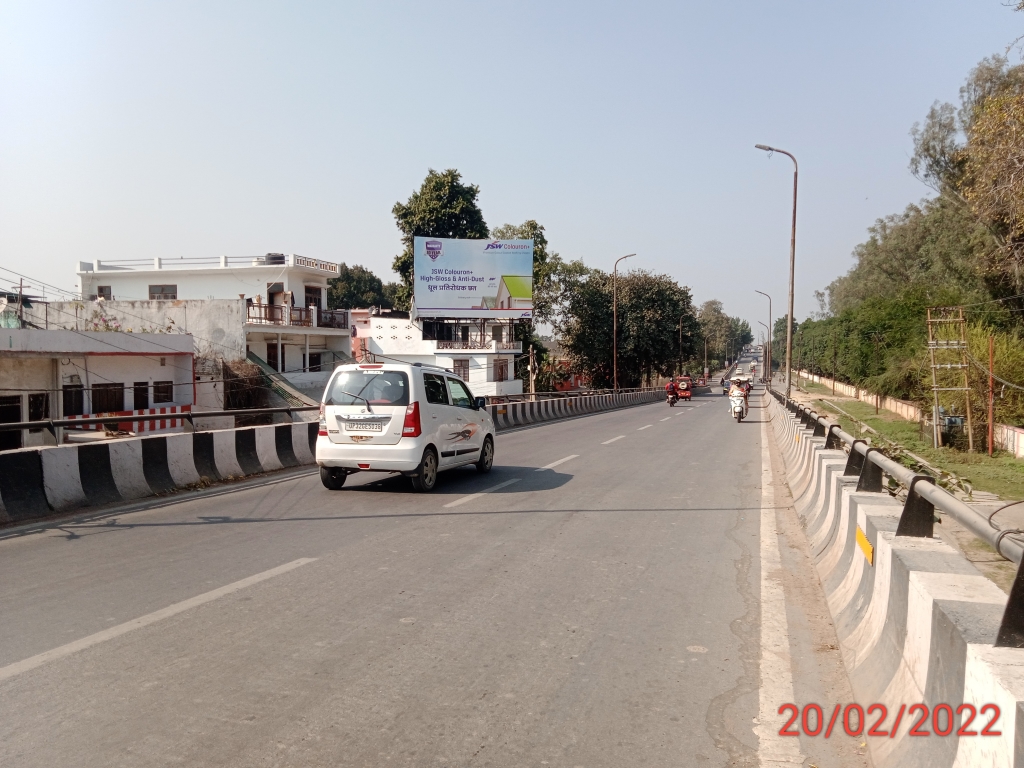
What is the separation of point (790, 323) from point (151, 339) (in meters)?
25.3

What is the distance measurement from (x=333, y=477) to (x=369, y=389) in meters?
1.41

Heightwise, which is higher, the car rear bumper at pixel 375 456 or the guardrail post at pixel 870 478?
the guardrail post at pixel 870 478

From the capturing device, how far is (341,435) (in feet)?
34.8

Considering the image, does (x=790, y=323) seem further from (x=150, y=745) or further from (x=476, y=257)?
(x=150, y=745)

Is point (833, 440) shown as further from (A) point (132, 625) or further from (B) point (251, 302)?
(B) point (251, 302)

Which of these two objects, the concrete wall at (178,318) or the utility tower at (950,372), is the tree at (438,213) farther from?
the utility tower at (950,372)

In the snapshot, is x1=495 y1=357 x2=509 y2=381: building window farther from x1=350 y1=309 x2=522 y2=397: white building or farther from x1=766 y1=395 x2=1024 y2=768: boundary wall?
x1=766 y1=395 x2=1024 y2=768: boundary wall

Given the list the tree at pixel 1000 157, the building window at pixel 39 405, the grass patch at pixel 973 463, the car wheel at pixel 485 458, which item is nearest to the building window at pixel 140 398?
the building window at pixel 39 405

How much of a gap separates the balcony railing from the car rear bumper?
29672mm

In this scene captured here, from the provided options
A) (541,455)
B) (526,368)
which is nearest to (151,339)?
(541,455)

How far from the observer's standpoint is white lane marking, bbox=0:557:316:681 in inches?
173

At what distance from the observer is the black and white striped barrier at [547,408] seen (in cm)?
2611

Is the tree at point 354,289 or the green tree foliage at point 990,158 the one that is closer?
the green tree foliage at point 990,158

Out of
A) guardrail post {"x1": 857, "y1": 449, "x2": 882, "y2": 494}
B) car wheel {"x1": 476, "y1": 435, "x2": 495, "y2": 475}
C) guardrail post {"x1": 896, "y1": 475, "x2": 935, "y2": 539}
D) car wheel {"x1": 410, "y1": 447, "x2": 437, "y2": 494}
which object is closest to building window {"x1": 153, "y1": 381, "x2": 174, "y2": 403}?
car wheel {"x1": 476, "y1": 435, "x2": 495, "y2": 475}
